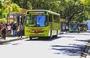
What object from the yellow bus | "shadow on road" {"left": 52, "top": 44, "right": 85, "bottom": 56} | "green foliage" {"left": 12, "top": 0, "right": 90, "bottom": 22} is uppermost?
"green foliage" {"left": 12, "top": 0, "right": 90, "bottom": 22}

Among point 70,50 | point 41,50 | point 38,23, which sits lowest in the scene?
point 70,50

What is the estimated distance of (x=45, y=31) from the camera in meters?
34.2

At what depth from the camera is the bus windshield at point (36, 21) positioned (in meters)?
34.3

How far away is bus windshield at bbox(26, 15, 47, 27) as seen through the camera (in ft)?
112

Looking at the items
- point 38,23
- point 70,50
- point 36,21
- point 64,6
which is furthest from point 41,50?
point 64,6

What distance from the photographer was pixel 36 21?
34.3 m

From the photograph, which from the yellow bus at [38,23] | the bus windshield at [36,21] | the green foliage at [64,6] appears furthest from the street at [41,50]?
the green foliage at [64,6]

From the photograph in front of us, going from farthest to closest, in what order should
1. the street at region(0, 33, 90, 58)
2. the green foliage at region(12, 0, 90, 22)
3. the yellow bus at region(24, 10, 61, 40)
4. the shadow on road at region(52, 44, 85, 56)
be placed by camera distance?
the green foliage at region(12, 0, 90, 22), the yellow bus at region(24, 10, 61, 40), the shadow on road at region(52, 44, 85, 56), the street at region(0, 33, 90, 58)

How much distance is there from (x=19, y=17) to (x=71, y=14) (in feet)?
142

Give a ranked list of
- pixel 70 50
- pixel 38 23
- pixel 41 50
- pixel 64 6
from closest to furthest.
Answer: pixel 41 50 < pixel 70 50 < pixel 38 23 < pixel 64 6

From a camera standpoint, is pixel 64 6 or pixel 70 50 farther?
pixel 64 6

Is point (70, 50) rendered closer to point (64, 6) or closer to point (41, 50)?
point (41, 50)

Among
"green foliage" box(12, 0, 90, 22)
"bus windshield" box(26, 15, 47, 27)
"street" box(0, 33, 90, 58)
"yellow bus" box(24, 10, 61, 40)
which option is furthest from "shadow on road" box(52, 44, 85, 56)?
"green foliage" box(12, 0, 90, 22)

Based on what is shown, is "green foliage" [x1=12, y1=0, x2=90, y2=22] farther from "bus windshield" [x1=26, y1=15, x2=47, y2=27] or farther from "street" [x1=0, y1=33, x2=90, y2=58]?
"street" [x1=0, y1=33, x2=90, y2=58]
